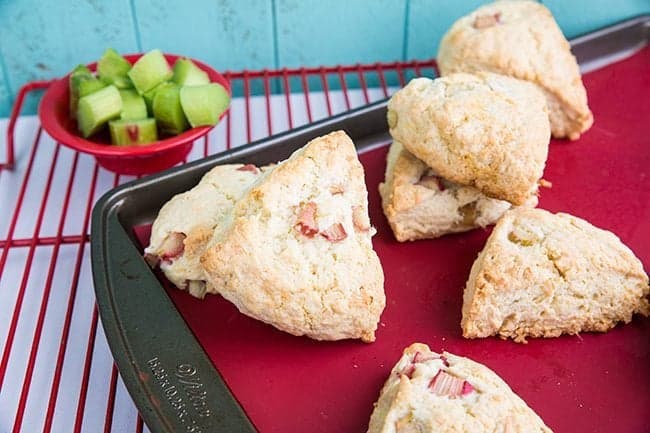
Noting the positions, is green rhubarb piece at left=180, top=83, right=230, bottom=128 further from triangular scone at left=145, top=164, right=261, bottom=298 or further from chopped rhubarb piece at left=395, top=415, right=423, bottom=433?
chopped rhubarb piece at left=395, top=415, right=423, bottom=433

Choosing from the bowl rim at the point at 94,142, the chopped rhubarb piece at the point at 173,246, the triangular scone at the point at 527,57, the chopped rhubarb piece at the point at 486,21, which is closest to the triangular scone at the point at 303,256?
the chopped rhubarb piece at the point at 173,246

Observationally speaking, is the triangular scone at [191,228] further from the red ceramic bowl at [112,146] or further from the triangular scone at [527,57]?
the triangular scone at [527,57]

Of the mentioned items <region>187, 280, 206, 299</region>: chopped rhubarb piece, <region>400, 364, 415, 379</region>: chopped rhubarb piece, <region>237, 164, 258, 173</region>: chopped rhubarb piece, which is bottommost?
<region>187, 280, 206, 299</region>: chopped rhubarb piece

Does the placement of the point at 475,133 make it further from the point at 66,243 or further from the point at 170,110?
the point at 66,243

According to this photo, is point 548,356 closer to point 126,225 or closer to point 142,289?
point 142,289

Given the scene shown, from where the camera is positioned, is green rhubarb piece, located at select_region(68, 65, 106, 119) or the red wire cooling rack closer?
the red wire cooling rack

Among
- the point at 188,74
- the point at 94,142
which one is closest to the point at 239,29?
the point at 188,74

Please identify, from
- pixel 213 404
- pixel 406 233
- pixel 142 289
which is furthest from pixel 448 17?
pixel 213 404

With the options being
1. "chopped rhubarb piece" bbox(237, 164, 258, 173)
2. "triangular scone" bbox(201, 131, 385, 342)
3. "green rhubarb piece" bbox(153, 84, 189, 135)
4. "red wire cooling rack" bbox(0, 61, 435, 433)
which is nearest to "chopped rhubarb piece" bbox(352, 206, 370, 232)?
"triangular scone" bbox(201, 131, 385, 342)
